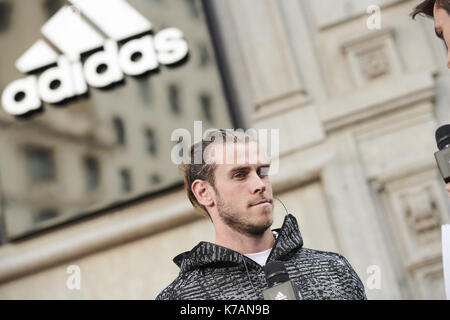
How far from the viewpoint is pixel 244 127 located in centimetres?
→ 559

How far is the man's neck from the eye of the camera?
7.09ft

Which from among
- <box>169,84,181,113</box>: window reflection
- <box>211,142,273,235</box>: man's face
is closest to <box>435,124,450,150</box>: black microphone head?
<box>211,142,273,235</box>: man's face

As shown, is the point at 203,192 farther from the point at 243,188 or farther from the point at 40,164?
the point at 40,164

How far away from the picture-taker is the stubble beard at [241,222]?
2.11 meters

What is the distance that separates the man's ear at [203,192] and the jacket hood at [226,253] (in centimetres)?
23

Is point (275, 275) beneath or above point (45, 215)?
beneath

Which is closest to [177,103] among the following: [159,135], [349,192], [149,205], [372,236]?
[159,135]

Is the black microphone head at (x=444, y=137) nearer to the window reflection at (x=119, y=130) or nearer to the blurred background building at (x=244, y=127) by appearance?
the blurred background building at (x=244, y=127)

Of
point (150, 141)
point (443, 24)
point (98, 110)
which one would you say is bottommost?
point (443, 24)

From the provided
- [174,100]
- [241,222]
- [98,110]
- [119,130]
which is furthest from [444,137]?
[98,110]

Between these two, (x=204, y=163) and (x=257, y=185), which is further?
(x=204, y=163)

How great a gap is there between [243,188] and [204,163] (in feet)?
0.91

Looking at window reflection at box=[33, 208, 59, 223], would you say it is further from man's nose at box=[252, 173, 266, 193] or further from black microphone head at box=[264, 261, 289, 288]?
black microphone head at box=[264, 261, 289, 288]

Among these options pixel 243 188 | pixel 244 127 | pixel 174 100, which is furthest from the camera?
pixel 174 100
